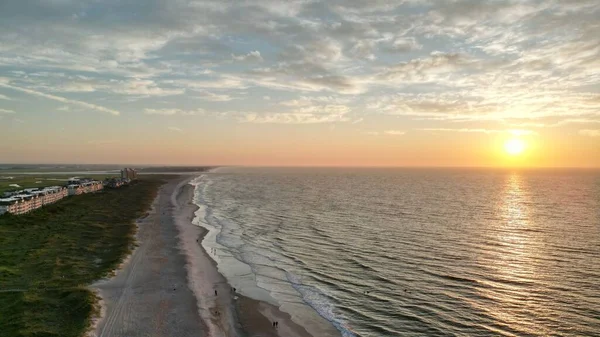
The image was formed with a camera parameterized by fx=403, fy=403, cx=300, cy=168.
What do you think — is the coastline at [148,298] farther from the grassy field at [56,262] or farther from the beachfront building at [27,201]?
the beachfront building at [27,201]

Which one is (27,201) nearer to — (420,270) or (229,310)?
(229,310)

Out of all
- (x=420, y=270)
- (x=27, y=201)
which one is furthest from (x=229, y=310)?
(x=27, y=201)

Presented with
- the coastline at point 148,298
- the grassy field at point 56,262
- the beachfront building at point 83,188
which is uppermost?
the beachfront building at point 83,188

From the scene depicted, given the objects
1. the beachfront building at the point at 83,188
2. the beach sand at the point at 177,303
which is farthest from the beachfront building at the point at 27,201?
the beach sand at the point at 177,303

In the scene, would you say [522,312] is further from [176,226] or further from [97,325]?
[176,226]

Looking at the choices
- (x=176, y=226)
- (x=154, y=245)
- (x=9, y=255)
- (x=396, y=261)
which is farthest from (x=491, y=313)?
(x=176, y=226)

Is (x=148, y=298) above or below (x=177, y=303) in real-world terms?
above
